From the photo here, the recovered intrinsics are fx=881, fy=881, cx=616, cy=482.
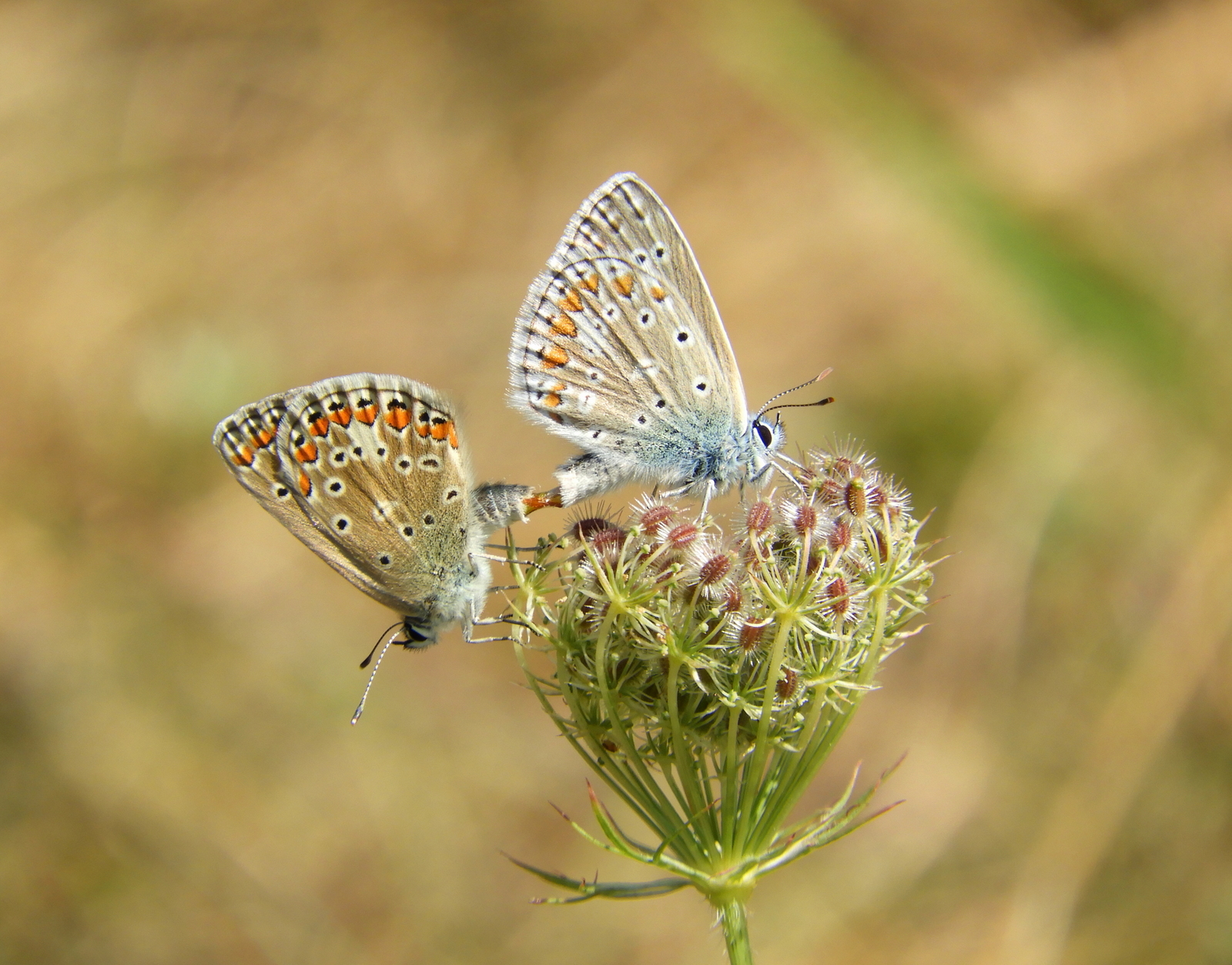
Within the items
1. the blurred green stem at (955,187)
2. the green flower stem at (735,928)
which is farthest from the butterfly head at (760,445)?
the blurred green stem at (955,187)

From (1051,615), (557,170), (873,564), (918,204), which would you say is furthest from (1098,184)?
(873,564)

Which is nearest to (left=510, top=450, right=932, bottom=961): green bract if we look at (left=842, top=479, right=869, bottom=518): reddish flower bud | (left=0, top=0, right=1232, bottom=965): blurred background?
(left=842, top=479, right=869, bottom=518): reddish flower bud

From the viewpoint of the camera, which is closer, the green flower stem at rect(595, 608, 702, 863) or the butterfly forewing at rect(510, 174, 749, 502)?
the green flower stem at rect(595, 608, 702, 863)

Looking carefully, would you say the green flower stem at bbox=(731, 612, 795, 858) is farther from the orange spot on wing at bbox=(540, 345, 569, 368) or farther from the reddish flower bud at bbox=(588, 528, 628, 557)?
the orange spot on wing at bbox=(540, 345, 569, 368)

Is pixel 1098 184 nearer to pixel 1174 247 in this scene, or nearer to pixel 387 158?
pixel 1174 247

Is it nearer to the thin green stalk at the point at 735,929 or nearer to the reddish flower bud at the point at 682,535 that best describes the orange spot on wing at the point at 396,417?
the reddish flower bud at the point at 682,535
